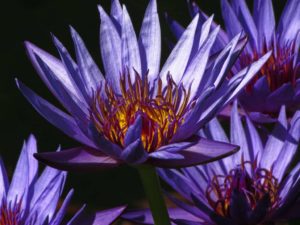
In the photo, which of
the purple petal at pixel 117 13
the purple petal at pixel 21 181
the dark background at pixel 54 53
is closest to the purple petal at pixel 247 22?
Result: the purple petal at pixel 117 13

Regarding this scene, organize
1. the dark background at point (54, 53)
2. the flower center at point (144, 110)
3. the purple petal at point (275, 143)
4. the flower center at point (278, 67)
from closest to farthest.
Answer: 1. the flower center at point (144, 110)
2. the purple petal at point (275, 143)
3. the flower center at point (278, 67)
4. the dark background at point (54, 53)

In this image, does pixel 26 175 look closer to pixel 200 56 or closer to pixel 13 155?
pixel 200 56

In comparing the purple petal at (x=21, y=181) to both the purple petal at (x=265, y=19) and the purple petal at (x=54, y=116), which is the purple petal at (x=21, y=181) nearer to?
the purple petal at (x=54, y=116)

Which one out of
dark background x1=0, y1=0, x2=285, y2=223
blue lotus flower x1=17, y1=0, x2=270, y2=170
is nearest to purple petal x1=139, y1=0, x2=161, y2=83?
blue lotus flower x1=17, y1=0, x2=270, y2=170

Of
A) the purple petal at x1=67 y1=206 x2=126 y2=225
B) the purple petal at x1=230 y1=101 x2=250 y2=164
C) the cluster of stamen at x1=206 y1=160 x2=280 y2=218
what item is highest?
the purple petal at x1=230 y1=101 x2=250 y2=164

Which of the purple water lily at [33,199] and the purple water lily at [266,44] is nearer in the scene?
the purple water lily at [33,199]

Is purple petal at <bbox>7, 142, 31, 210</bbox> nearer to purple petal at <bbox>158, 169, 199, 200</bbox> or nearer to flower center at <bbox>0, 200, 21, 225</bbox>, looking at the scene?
flower center at <bbox>0, 200, 21, 225</bbox>

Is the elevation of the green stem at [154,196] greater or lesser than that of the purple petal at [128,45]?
lesser
